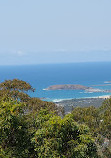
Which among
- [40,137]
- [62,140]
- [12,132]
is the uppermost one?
[12,132]

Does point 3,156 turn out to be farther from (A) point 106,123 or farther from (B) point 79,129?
(A) point 106,123

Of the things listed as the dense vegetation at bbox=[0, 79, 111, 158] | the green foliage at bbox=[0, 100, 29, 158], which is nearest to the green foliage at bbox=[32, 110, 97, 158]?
the dense vegetation at bbox=[0, 79, 111, 158]

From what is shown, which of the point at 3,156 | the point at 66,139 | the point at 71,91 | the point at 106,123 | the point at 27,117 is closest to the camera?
the point at 3,156

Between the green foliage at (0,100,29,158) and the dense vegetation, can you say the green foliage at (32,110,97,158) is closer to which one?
the dense vegetation

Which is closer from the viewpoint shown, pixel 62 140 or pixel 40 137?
pixel 40 137

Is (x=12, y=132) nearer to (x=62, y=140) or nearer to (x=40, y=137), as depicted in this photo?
(x=40, y=137)

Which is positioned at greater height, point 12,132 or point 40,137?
point 12,132

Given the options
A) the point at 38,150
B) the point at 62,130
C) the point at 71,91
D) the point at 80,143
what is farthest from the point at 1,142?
the point at 71,91

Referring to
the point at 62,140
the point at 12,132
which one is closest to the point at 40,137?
the point at 62,140

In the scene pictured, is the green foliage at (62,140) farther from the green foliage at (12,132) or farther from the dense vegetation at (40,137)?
the green foliage at (12,132)

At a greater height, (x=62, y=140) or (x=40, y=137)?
(x=40, y=137)

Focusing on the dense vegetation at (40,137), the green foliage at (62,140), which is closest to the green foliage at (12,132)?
the dense vegetation at (40,137)
